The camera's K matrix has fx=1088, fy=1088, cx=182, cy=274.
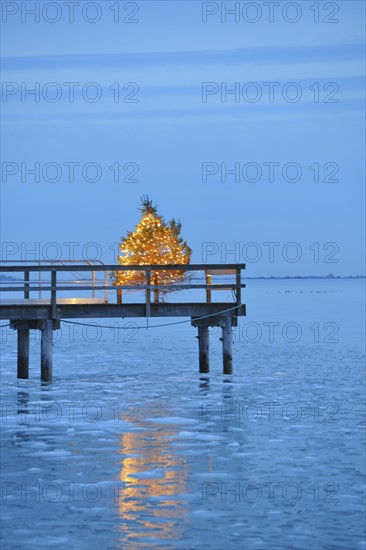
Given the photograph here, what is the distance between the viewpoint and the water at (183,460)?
41.4 feet

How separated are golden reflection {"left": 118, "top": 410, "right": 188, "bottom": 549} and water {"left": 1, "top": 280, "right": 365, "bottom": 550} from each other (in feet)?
0.08

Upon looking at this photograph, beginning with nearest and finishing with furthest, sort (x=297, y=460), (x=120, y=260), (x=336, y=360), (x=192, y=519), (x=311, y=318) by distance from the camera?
(x=192, y=519) < (x=297, y=460) < (x=120, y=260) < (x=336, y=360) < (x=311, y=318)

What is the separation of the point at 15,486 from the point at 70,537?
265 cm

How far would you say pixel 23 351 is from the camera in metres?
28.6

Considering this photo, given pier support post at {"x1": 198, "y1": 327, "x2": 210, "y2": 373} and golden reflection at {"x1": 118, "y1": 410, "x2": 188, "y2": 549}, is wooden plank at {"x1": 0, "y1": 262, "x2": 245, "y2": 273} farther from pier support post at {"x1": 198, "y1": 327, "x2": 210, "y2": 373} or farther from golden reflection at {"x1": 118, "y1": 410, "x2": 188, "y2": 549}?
golden reflection at {"x1": 118, "y1": 410, "x2": 188, "y2": 549}

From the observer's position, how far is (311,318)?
259 feet

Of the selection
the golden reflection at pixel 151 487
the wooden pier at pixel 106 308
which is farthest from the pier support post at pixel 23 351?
the golden reflection at pixel 151 487

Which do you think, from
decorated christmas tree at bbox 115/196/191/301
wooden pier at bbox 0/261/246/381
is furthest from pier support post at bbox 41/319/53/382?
decorated christmas tree at bbox 115/196/191/301

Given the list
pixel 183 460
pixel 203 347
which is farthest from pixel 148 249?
pixel 183 460

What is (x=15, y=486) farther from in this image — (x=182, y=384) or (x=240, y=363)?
(x=240, y=363)

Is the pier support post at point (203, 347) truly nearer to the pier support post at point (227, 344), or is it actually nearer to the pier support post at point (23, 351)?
the pier support post at point (227, 344)

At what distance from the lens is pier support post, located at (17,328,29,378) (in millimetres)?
28406

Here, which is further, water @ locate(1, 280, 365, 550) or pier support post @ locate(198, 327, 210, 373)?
pier support post @ locate(198, 327, 210, 373)

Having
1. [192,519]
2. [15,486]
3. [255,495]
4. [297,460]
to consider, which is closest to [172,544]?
[192,519]
